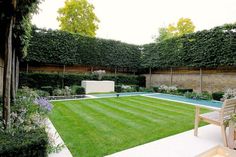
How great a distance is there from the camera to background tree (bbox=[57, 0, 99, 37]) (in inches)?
810

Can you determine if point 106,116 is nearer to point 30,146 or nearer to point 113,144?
point 113,144

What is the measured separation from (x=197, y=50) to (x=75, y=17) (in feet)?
45.9

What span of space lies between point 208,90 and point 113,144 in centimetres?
1223

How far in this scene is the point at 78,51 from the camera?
49.8ft

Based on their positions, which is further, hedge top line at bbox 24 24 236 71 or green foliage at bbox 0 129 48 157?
hedge top line at bbox 24 24 236 71

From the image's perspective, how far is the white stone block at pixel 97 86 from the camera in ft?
43.5

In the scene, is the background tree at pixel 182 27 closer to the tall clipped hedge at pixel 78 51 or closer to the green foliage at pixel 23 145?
the tall clipped hedge at pixel 78 51

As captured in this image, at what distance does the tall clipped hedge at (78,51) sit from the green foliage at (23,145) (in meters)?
11.6

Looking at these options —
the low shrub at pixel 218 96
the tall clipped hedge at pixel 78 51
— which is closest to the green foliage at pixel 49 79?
the tall clipped hedge at pixel 78 51

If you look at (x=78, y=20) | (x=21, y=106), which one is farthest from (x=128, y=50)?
(x=21, y=106)

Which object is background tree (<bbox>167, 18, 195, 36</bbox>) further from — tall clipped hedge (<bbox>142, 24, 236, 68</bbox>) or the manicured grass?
the manicured grass

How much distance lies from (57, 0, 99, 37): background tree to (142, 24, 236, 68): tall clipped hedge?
8.00 metres

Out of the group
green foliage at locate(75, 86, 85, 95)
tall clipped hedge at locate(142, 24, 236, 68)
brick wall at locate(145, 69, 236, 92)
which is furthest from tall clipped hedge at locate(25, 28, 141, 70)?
green foliage at locate(75, 86, 85, 95)

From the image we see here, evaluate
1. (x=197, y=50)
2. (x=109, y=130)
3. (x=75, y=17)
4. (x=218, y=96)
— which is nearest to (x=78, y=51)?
(x=75, y=17)
